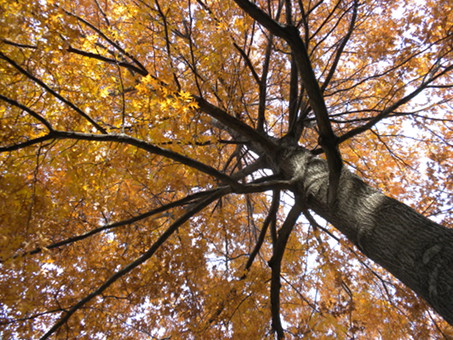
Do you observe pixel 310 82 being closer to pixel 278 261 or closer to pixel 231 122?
pixel 231 122

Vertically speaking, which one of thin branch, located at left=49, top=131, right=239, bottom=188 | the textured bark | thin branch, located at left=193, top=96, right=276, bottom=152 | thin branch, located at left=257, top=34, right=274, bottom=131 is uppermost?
thin branch, located at left=257, top=34, right=274, bottom=131

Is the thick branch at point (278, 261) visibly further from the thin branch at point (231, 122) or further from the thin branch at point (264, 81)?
the thin branch at point (264, 81)

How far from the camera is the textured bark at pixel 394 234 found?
4.70ft

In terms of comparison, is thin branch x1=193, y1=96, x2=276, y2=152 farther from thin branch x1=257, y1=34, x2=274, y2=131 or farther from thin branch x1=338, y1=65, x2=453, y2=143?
thin branch x1=338, y1=65, x2=453, y2=143

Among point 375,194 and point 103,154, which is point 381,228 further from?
point 103,154

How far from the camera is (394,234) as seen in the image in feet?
5.72

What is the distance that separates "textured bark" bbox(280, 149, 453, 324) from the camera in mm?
1434

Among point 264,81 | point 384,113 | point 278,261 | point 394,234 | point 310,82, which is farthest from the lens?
point 264,81

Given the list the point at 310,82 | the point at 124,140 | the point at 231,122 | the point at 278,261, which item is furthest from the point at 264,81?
the point at 278,261

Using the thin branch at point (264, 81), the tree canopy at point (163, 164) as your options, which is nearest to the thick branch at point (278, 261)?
the tree canopy at point (163, 164)

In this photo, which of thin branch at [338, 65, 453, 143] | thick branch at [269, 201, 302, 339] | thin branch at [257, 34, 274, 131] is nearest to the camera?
thin branch at [338, 65, 453, 143]

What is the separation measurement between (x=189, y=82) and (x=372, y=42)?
3.03 m

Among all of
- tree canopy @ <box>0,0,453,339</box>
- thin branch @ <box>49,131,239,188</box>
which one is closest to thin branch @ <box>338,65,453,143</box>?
tree canopy @ <box>0,0,453,339</box>

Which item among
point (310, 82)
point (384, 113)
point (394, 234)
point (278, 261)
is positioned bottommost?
point (394, 234)
